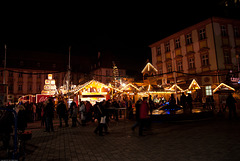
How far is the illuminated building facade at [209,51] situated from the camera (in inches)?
1009

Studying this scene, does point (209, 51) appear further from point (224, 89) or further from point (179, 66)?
point (224, 89)

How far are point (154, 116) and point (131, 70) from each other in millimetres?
50776

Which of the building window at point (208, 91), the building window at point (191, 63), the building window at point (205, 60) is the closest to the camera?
the building window at point (208, 91)

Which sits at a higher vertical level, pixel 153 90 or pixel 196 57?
pixel 196 57

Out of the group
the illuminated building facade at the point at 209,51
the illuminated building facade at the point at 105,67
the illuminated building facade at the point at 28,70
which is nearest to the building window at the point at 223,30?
the illuminated building facade at the point at 209,51

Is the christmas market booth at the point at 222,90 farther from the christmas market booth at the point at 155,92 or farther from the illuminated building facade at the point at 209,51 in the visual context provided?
the christmas market booth at the point at 155,92

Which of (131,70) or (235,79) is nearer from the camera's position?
(235,79)

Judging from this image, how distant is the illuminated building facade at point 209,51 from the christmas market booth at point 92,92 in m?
10.4

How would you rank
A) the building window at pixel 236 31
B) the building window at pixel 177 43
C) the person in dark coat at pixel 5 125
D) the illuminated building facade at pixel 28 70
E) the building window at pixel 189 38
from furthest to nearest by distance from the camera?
1. the illuminated building facade at pixel 28 70
2. the building window at pixel 177 43
3. the building window at pixel 189 38
4. the building window at pixel 236 31
5. the person in dark coat at pixel 5 125

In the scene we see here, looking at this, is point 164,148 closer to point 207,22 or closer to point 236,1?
point 236,1

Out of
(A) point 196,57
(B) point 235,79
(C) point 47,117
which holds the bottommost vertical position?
(C) point 47,117

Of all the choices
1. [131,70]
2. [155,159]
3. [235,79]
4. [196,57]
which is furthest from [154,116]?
[131,70]

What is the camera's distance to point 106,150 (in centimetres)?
633

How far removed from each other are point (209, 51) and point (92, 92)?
60.6 ft
